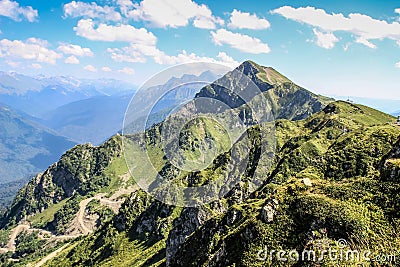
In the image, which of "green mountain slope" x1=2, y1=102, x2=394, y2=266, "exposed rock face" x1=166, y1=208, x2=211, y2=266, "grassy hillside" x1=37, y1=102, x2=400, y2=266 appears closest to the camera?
"grassy hillside" x1=37, y1=102, x2=400, y2=266

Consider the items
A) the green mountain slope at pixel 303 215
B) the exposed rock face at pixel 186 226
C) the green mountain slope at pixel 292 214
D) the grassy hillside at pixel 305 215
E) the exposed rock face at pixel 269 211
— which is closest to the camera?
the grassy hillside at pixel 305 215

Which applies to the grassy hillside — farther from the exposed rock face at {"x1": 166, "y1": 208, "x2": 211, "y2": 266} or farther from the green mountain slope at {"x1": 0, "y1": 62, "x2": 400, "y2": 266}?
the exposed rock face at {"x1": 166, "y1": 208, "x2": 211, "y2": 266}

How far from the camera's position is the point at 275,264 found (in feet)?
118

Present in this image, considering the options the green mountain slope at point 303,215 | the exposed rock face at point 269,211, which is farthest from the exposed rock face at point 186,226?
the exposed rock face at point 269,211

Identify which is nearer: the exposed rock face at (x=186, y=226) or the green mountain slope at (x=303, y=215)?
the green mountain slope at (x=303, y=215)

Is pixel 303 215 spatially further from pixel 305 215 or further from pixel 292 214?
pixel 292 214

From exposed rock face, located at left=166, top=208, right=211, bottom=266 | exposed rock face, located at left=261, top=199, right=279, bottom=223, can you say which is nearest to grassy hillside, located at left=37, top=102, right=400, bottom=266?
exposed rock face, located at left=261, top=199, right=279, bottom=223

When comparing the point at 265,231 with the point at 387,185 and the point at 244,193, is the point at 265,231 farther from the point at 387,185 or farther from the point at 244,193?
the point at 244,193

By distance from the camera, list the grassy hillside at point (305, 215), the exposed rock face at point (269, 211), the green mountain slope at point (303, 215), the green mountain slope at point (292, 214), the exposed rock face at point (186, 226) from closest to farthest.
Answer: the grassy hillside at point (305, 215), the green mountain slope at point (303, 215), the green mountain slope at point (292, 214), the exposed rock face at point (269, 211), the exposed rock face at point (186, 226)

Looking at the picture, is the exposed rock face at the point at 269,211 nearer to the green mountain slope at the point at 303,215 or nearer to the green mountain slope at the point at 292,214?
the green mountain slope at the point at 292,214

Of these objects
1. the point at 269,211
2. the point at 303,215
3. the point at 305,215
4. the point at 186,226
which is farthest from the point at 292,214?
the point at 186,226

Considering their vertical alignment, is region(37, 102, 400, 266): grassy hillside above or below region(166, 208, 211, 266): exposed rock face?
above

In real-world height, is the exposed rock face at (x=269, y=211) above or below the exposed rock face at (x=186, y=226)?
above

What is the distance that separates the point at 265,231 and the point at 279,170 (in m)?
85.4
